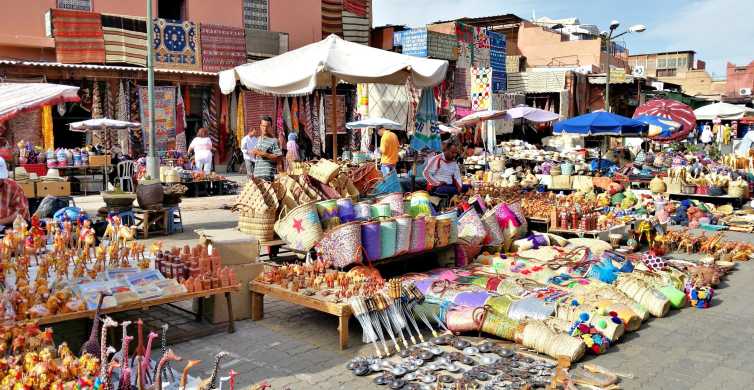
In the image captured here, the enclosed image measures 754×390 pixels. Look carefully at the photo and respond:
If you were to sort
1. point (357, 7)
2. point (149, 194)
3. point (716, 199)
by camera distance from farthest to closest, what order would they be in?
point (357, 7)
point (716, 199)
point (149, 194)

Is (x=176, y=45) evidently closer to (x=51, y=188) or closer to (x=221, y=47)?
(x=221, y=47)

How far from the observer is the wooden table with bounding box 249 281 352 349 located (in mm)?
4781

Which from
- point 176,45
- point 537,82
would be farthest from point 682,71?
point 176,45

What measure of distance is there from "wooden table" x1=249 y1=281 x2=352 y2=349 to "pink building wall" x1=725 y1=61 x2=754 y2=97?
45866 millimetres

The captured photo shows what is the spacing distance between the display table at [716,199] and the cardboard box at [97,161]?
39.4ft

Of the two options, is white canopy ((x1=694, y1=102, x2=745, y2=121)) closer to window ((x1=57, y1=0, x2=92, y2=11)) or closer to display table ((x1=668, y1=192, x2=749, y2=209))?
display table ((x1=668, y1=192, x2=749, y2=209))

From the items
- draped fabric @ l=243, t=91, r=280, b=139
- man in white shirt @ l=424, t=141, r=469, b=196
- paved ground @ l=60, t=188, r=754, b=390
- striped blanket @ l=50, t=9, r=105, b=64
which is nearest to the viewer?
paved ground @ l=60, t=188, r=754, b=390

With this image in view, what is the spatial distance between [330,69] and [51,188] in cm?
618

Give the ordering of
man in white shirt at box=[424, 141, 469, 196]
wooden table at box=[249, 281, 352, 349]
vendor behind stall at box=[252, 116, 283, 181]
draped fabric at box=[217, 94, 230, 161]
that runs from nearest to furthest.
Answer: wooden table at box=[249, 281, 352, 349] → man in white shirt at box=[424, 141, 469, 196] → vendor behind stall at box=[252, 116, 283, 181] → draped fabric at box=[217, 94, 230, 161]

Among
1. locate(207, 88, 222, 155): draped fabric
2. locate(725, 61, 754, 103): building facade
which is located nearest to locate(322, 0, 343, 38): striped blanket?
locate(207, 88, 222, 155): draped fabric

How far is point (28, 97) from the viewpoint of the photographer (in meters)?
5.29

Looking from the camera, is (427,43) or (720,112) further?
(427,43)

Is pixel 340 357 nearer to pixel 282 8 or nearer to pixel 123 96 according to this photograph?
pixel 123 96

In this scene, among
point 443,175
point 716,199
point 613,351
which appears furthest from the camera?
point 716,199
